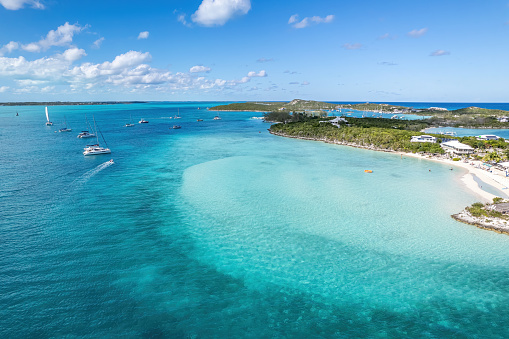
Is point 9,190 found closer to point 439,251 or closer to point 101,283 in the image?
point 101,283

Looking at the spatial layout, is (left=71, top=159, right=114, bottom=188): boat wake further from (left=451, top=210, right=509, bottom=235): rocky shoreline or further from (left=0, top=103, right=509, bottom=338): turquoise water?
(left=451, top=210, right=509, bottom=235): rocky shoreline

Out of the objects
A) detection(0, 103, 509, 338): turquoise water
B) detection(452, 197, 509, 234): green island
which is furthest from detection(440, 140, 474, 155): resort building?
detection(452, 197, 509, 234): green island

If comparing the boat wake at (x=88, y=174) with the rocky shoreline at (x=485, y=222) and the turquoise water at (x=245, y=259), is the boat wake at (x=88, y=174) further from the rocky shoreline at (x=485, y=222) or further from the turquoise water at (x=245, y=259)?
the rocky shoreline at (x=485, y=222)

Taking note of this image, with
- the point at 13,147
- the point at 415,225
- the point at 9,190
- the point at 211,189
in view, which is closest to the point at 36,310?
the point at 211,189

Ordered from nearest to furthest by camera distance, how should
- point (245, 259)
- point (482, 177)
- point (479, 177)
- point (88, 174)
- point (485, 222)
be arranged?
point (245, 259), point (485, 222), point (482, 177), point (479, 177), point (88, 174)

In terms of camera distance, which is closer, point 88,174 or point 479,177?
point 479,177

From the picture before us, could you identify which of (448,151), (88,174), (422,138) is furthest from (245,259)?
(422,138)

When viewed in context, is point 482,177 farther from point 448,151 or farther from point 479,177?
point 448,151

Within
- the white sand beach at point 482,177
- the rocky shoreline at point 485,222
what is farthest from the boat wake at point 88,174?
the white sand beach at point 482,177
